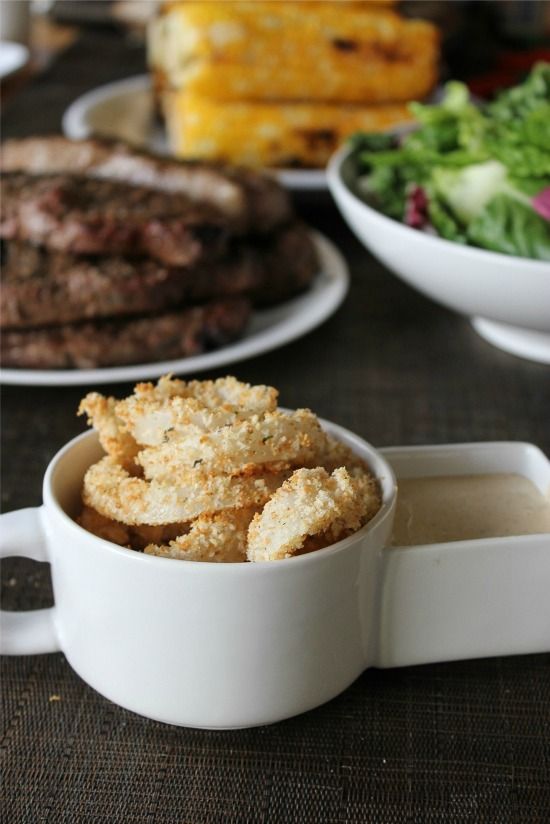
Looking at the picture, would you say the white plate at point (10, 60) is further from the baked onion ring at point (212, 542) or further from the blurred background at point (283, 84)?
the baked onion ring at point (212, 542)

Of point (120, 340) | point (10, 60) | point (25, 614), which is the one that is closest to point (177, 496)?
point (25, 614)

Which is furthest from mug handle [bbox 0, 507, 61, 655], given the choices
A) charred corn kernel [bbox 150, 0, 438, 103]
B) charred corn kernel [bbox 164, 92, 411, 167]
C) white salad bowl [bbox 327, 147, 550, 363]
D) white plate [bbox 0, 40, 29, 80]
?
white plate [bbox 0, 40, 29, 80]

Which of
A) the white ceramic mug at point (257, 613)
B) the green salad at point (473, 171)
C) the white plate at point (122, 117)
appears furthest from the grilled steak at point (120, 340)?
the white plate at point (122, 117)

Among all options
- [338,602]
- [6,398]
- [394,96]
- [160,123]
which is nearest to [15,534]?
[338,602]

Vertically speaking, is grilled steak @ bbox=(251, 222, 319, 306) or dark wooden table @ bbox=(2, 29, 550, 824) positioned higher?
dark wooden table @ bbox=(2, 29, 550, 824)

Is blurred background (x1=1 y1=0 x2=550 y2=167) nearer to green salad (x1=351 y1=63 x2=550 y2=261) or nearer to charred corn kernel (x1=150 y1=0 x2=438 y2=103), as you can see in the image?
charred corn kernel (x1=150 y1=0 x2=438 y2=103)

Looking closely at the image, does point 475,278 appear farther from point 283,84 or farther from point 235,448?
point 283,84

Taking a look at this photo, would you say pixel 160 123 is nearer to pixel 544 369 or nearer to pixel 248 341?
pixel 248 341
